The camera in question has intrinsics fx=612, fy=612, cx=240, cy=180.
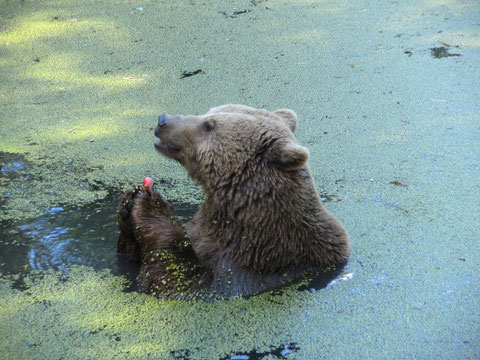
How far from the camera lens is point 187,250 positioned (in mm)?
3090

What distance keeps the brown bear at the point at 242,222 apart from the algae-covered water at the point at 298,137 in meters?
0.12

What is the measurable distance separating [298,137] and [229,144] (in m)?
1.60

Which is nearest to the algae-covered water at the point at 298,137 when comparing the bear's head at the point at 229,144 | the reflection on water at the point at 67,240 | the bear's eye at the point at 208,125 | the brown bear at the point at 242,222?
the reflection on water at the point at 67,240

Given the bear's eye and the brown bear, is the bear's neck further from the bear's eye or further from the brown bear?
the bear's eye

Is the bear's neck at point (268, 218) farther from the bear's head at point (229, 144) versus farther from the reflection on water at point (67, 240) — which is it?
the reflection on water at point (67, 240)

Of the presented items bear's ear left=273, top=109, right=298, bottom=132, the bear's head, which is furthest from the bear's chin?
bear's ear left=273, top=109, right=298, bottom=132

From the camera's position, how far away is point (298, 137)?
4.59 m

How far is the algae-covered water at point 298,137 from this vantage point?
277cm

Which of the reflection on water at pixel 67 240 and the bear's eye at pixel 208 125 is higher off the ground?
the bear's eye at pixel 208 125

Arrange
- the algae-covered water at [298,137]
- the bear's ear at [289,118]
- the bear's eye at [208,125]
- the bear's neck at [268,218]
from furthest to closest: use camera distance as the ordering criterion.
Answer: the bear's ear at [289,118] < the bear's eye at [208,125] < the bear's neck at [268,218] < the algae-covered water at [298,137]

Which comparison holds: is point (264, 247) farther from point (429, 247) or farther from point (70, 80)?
point (70, 80)

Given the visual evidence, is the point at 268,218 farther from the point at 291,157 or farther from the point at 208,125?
the point at 208,125

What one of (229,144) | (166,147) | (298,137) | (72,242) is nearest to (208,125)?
(229,144)

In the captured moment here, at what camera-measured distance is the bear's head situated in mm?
2975
